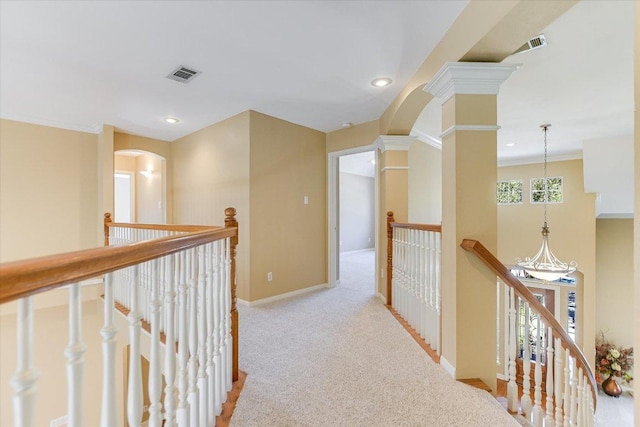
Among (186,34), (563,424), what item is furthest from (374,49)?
(563,424)

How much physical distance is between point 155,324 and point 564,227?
24.4 ft

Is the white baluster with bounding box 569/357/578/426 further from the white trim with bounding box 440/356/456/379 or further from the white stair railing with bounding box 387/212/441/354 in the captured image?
the white stair railing with bounding box 387/212/441/354

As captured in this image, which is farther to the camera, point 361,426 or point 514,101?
point 514,101

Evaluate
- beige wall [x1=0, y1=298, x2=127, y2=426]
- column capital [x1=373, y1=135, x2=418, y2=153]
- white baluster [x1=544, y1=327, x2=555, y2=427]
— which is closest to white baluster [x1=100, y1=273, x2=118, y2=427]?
beige wall [x1=0, y1=298, x2=127, y2=426]

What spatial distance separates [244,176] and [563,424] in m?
3.45

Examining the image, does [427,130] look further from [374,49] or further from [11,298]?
[11,298]

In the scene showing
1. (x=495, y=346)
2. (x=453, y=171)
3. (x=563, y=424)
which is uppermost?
(x=453, y=171)

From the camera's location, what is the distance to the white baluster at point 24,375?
0.51 m

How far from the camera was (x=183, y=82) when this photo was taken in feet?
9.17

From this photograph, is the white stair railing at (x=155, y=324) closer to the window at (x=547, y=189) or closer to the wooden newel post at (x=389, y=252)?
the wooden newel post at (x=389, y=252)

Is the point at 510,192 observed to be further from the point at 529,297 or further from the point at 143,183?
the point at 143,183

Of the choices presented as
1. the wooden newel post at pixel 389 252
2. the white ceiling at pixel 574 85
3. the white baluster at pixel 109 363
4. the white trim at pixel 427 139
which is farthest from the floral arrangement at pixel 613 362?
the white baluster at pixel 109 363

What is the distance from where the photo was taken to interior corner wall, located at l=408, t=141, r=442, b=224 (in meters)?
4.59

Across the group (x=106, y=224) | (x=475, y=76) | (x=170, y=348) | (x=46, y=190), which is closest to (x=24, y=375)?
(x=170, y=348)
